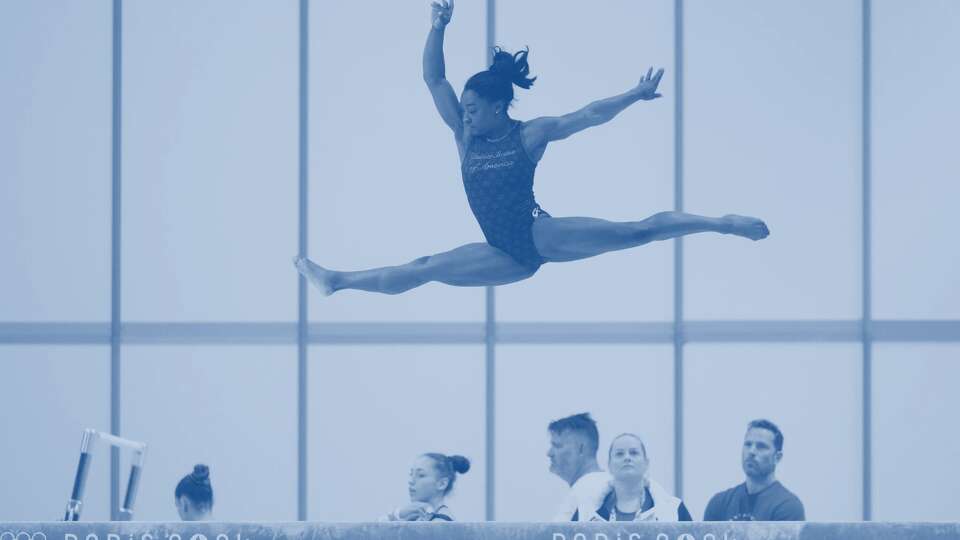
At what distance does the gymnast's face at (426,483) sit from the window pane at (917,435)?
310cm

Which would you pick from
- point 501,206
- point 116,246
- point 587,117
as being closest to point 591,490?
point 501,206

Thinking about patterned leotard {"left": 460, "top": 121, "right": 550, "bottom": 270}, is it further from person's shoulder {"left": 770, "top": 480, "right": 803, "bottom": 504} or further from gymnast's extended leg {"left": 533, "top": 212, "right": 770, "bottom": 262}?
person's shoulder {"left": 770, "top": 480, "right": 803, "bottom": 504}

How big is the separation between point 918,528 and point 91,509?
5.00 metres

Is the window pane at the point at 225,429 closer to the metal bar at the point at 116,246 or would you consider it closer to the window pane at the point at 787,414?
the metal bar at the point at 116,246

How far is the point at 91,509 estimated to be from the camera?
8.29 m

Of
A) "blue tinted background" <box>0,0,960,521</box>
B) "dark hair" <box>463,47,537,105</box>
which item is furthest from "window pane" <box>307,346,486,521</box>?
"dark hair" <box>463,47,537,105</box>

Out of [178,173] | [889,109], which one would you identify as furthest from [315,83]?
[889,109]

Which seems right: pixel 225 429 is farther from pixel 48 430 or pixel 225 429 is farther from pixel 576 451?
pixel 576 451

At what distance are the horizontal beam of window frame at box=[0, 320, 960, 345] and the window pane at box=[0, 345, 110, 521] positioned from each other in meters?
0.17

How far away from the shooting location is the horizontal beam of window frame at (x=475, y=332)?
820 centimetres

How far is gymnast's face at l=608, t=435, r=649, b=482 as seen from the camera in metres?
6.28

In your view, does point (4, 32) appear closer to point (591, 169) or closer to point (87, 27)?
point (87, 27)

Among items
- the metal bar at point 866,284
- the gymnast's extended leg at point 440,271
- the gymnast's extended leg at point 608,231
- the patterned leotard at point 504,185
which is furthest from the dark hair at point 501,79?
the metal bar at point 866,284

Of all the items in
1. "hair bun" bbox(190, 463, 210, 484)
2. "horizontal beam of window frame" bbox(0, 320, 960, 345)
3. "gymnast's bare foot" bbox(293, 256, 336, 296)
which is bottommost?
"hair bun" bbox(190, 463, 210, 484)
